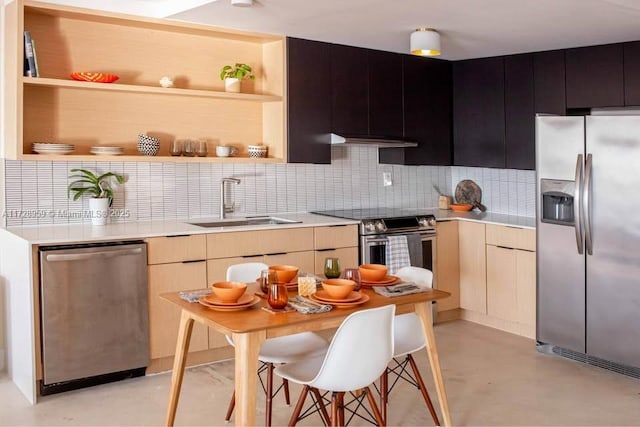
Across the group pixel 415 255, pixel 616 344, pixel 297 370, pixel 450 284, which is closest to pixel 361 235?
pixel 415 255

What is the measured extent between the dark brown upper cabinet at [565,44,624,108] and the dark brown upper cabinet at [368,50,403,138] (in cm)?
131

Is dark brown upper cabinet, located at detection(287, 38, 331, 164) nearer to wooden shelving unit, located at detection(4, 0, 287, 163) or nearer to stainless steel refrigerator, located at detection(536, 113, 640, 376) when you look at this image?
wooden shelving unit, located at detection(4, 0, 287, 163)

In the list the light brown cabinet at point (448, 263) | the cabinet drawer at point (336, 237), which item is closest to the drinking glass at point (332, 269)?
the cabinet drawer at point (336, 237)

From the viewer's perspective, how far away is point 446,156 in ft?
20.1

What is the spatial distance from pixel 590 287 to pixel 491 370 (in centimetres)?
83

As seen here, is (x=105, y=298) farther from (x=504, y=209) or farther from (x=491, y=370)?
(x=504, y=209)

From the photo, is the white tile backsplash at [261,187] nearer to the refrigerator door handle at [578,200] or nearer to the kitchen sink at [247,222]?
the kitchen sink at [247,222]

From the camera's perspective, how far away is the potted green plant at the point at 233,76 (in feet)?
16.4

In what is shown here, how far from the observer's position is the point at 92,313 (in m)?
4.07

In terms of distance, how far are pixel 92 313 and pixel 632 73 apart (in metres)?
3.92

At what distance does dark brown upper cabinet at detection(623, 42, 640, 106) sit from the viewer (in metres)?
4.84

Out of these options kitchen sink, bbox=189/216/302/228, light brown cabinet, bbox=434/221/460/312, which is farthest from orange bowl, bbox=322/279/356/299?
light brown cabinet, bbox=434/221/460/312

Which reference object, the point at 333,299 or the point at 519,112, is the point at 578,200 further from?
the point at 333,299

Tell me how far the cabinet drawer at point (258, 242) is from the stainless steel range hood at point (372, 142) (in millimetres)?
804
